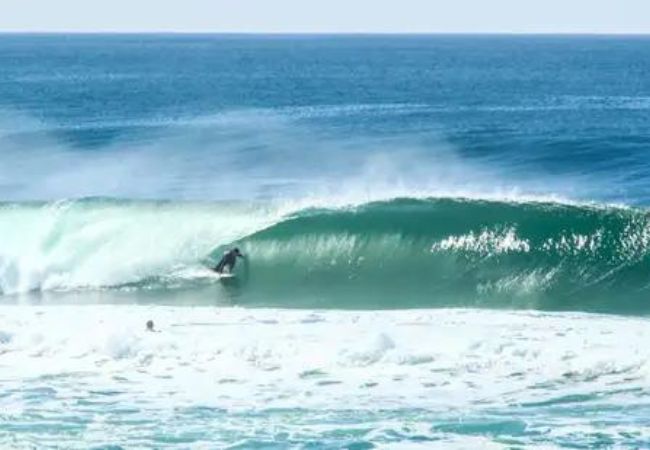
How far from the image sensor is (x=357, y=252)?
2883 cm

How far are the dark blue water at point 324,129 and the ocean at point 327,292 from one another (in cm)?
29

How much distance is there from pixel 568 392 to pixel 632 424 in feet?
5.44

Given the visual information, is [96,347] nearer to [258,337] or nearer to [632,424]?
[258,337]

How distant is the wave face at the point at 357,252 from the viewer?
26.0m

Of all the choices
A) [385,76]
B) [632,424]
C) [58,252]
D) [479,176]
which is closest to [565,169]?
[479,176]

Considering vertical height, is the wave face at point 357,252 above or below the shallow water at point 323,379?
above

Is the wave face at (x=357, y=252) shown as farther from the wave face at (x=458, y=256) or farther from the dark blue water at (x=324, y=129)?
the dark blue water at (x=324, y=129)

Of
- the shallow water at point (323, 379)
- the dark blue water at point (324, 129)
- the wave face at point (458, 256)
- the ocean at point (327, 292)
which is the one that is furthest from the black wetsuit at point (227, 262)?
the dark blue water at point (324, 129)

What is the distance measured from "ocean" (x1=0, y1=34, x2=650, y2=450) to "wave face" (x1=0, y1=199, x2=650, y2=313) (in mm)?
66

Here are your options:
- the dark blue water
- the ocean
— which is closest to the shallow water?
the ocean

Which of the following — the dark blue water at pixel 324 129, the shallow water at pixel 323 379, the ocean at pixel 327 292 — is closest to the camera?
the shallow water at pixel 323 379

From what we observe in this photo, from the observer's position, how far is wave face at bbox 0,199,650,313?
2602 centimetres

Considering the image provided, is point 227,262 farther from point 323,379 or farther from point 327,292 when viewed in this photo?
point 323,379

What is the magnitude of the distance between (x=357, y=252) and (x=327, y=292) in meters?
2.51
